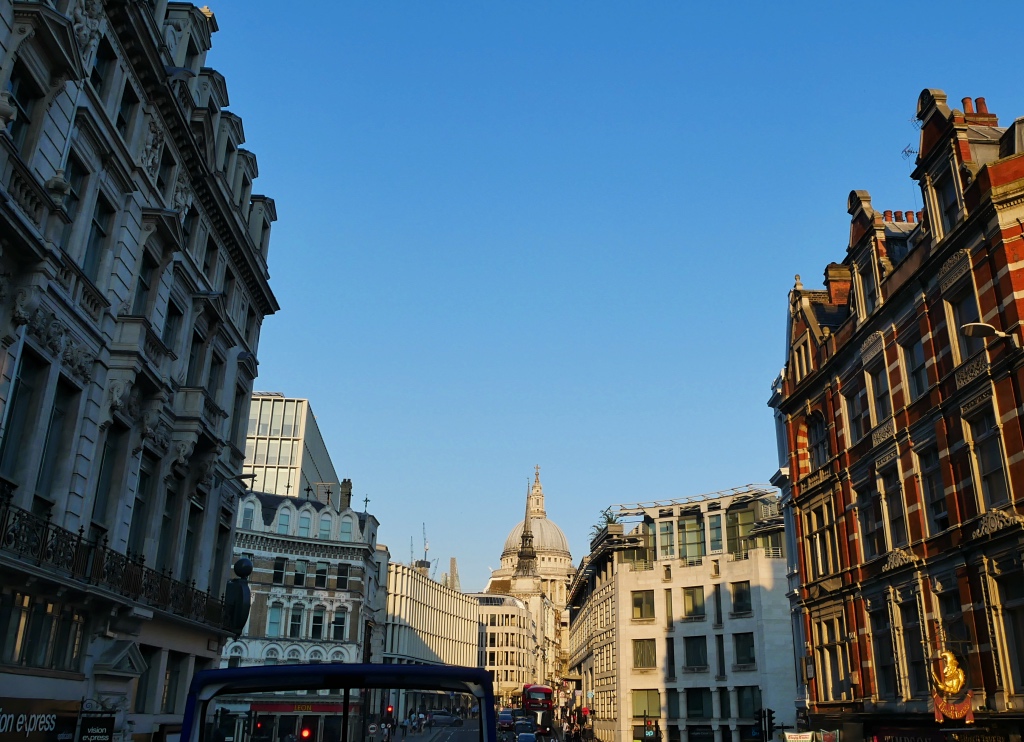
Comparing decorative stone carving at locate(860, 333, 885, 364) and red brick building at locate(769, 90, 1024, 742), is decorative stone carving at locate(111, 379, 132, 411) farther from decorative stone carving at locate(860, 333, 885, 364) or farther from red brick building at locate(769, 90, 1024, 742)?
decorative stone carving at locate(860, 333, 885, 364)

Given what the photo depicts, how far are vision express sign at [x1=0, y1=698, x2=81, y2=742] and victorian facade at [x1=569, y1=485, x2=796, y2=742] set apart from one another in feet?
148

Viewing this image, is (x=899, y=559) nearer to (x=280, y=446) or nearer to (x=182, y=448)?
(x=182, y=448)

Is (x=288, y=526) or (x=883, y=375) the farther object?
(x=288, y=526)

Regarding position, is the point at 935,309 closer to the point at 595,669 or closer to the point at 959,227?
the point at 959,227

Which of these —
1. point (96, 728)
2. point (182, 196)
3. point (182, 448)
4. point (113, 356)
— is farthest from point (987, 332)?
point (182, 196)

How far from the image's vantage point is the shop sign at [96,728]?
16.4 metres

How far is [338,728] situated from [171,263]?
2018 centimetres

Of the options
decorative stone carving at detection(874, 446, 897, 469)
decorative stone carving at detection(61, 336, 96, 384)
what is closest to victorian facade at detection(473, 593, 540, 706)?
decorative stone carving at detection(874, 446, 897, 469)

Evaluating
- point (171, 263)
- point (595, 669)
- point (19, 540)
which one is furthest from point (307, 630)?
point (19, 540)

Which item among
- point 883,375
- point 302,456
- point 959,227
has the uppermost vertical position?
point 302,456

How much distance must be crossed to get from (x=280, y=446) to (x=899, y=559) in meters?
79.5

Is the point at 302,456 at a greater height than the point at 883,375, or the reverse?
the point at 302,456

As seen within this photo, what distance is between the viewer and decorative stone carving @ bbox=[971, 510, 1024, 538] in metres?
20.2

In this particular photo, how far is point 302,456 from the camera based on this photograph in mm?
96938
